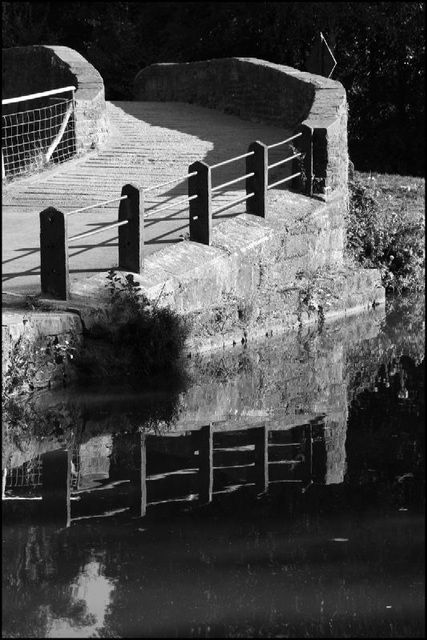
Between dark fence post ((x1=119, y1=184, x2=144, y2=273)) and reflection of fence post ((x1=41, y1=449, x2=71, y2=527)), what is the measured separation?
3481 millimetres

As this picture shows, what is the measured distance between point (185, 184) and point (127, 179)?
0.77 m

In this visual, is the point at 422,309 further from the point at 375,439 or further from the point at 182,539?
the point at 182,539

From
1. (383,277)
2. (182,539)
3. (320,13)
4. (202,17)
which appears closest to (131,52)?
(202,17)

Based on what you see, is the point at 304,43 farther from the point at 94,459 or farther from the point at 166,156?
the point at 94,459

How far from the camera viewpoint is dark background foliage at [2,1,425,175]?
29.7m

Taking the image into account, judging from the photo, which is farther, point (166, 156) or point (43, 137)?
point (43, 137)

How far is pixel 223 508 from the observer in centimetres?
811

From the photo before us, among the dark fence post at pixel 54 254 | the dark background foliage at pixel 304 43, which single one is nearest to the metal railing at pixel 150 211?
the dark fence post at pixel 54 254

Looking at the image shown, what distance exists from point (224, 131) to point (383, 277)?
15.4 ft

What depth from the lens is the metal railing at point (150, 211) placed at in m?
11.6

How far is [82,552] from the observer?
287 inches

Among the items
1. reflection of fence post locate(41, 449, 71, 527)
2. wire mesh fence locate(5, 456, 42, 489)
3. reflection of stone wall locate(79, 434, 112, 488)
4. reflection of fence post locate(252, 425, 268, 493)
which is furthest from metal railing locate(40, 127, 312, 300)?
wire mesh fence locate(5, 456, 42, 489)

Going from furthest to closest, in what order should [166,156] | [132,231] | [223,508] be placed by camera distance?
[166,156]
[132,231]
[223,508]

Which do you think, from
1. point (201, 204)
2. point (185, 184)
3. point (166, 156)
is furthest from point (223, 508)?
point (166, 156)
